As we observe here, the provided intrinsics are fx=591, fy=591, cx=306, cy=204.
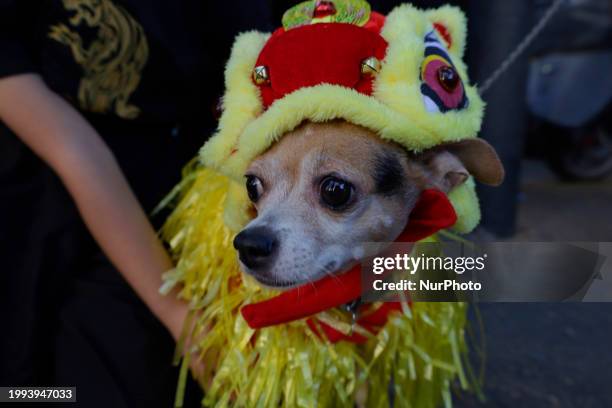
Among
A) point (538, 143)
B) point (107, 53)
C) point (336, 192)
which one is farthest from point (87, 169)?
point (538, 143)

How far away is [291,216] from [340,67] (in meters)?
0.27

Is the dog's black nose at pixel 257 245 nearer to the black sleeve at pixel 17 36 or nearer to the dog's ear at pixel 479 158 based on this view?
the dog's ear at pixel 479 158

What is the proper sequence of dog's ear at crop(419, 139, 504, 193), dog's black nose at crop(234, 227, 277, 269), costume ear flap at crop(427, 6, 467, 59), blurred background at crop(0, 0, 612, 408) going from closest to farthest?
dog's black nose at crop(234, 227, 277, 269)
dog's ear at crop(419, 139, 504, 193)
costume ear flap at crop(427, 6, 467, 59)
blurred background at crop(0, 0, 612, 408)

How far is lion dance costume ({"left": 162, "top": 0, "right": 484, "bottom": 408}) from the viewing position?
1.02 m

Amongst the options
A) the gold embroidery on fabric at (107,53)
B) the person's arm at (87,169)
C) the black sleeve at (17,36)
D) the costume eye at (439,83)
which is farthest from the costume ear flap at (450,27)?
the black sleeve at (17,36)

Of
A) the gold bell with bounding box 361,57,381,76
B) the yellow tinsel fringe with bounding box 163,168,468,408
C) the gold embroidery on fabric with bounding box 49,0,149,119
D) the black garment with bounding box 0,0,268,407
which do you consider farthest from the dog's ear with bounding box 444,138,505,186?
the gold embroidery on fabric with bounding box 49,0,149,119

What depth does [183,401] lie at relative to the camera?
1.36 m

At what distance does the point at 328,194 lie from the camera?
107 centimetres

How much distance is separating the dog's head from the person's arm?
30 centimetres

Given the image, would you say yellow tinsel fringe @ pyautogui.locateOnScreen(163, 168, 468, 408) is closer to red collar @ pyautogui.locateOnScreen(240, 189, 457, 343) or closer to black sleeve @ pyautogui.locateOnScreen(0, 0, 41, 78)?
red collar @ pyautogui.locateOnScreen(240, 189, 457, 343)

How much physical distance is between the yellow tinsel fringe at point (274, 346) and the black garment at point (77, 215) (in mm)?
151

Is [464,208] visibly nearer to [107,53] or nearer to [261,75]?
[261,75]

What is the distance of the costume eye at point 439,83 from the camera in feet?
3.37

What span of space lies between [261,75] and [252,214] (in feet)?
0.95
